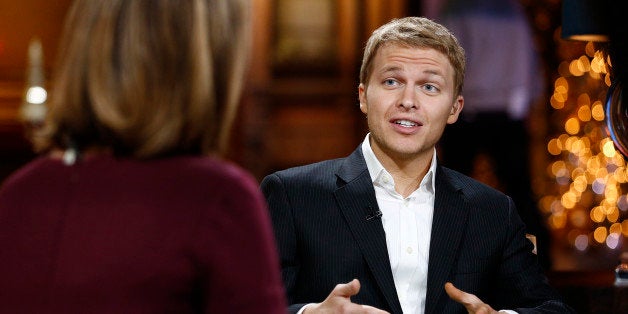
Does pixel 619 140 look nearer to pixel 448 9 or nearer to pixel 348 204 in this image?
pixel 348 204

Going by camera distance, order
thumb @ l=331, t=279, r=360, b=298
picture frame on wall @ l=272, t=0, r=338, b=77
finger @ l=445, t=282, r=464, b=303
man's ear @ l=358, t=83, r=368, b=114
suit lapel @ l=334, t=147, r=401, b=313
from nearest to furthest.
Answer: thumb @ l=331, t=279, r=360, b=298, finger @ l=445, t=282, r=464, b=303, suit lapel @ l=334, t=147, r=401, b=313, man's ear @ l=358, t=83, r=368, b=114, picture frame on wall @ l=272, t=0, r=338, b=77

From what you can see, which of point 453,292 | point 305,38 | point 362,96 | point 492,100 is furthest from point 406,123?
point 305,38

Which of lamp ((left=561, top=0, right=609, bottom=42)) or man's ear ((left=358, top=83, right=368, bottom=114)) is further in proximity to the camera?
lamp ((left=561, top=0, right=609, bottom=42))

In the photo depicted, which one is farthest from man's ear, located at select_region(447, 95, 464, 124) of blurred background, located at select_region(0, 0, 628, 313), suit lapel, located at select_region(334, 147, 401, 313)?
blurred background, located at select_region(0, 0, 628, 313)

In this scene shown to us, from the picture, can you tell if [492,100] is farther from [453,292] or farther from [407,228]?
[453,292]

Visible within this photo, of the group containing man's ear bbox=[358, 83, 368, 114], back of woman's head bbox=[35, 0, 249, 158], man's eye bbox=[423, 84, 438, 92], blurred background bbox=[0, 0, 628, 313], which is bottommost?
blurred background bbox=[0, 0, 628, 313]

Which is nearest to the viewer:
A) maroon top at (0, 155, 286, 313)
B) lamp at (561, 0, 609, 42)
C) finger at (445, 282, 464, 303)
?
maroon top at (0, 155, 286, 313)

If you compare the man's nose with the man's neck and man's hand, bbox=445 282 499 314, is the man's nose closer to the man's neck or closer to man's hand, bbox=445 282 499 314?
the man's neck

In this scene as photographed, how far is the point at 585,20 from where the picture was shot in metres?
2.44

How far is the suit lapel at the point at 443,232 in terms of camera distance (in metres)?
2.05

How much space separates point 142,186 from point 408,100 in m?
1.13

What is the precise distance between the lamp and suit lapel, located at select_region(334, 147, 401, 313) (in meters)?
0.72

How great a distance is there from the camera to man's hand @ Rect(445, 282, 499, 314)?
191 cm

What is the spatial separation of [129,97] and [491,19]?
4.30 m
